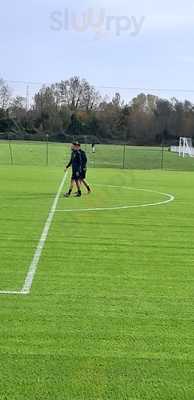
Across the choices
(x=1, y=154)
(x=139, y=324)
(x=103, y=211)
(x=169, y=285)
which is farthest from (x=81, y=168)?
(x=1, y=154)

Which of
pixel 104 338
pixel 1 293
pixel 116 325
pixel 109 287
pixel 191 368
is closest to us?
pixel 191 368

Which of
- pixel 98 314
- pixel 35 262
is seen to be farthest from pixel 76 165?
pixel 98 314

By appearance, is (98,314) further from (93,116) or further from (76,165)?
(93,116)

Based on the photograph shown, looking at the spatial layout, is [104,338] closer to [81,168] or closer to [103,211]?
[103,211]

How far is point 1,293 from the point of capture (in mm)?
7137

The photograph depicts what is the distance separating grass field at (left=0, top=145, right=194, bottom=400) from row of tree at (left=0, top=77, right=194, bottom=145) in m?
76.9

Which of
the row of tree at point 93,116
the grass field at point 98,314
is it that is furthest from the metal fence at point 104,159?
the grass field at point 98,314

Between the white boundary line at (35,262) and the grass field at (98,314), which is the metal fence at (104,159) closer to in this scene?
the white boundary line at (35,262)

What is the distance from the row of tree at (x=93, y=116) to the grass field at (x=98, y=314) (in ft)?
252

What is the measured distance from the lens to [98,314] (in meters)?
6.41

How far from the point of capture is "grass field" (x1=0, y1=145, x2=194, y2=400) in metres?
4.69

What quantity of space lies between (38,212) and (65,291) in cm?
838

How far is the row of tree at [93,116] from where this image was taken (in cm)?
9862

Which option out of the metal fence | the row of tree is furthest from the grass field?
the row of tree
